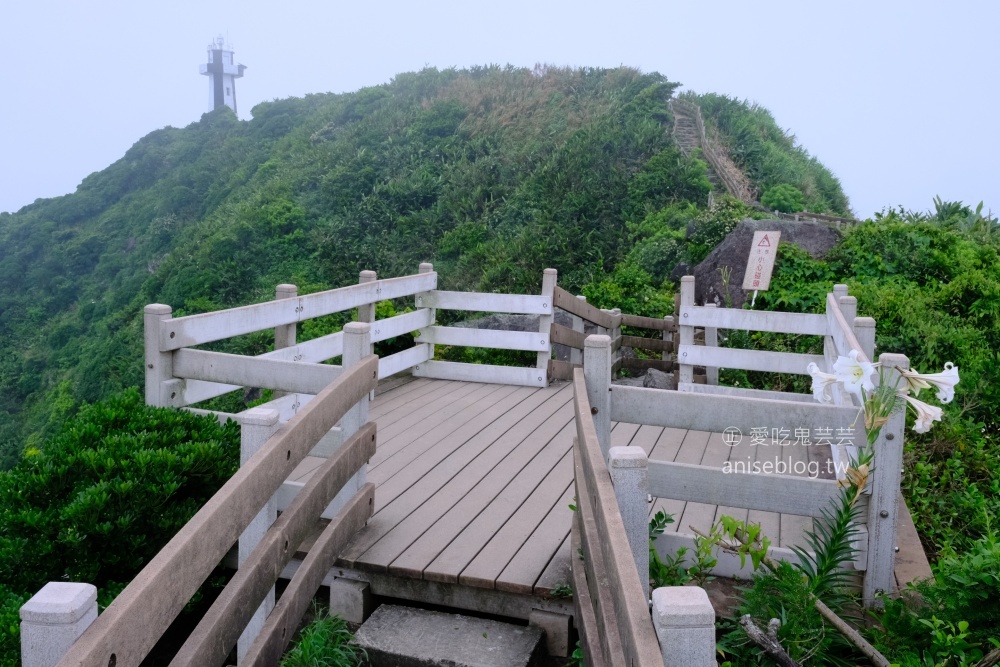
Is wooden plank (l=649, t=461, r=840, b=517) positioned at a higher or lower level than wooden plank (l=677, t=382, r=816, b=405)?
higher

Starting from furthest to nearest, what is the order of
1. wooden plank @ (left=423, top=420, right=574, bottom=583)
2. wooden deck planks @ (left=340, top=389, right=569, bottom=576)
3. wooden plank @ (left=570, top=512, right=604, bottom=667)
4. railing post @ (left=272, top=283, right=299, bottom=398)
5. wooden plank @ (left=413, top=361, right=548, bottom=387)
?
wooden plank @ (left=413, top=361, right=548, bottom=387) → railing post @ (left=272, top=283, right=299, bottom=398) → wooden deck planks @ (left=340, top=389, right=569, bottom=576) → wooden plank @ (left=423, top=420, right=574, bottom=583) → wooden plank @ (left=570, top=512, right=604, bottom=667)

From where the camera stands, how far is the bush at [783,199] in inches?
667

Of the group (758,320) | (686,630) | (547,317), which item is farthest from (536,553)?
(547,317)

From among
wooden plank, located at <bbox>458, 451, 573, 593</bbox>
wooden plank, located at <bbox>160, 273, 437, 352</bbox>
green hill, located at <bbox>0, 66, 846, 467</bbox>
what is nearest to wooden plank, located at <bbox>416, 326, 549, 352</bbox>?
wooden plank, located at <bbox>160, 273, 437, 352</bbox>

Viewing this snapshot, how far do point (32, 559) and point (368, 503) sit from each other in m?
1.38

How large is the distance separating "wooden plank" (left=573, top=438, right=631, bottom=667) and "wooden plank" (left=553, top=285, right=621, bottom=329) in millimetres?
4290

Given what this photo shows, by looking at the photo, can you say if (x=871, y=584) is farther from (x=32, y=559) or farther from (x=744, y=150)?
(x=744, y=150)

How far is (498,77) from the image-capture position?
31953mm

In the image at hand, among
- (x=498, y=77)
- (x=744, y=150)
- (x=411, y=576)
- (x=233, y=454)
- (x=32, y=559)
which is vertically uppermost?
(x=498, y=77)

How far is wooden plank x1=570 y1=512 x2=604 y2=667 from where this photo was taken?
2234mm

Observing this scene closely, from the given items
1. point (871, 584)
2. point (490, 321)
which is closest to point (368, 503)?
point (871, 584)

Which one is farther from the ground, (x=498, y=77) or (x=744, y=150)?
(x=498, y=77)

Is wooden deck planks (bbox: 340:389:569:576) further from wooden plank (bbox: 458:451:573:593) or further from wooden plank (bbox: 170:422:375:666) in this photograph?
wooden plank (bbox: 458:451:573:593)

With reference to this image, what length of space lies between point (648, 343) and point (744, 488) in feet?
21.5
